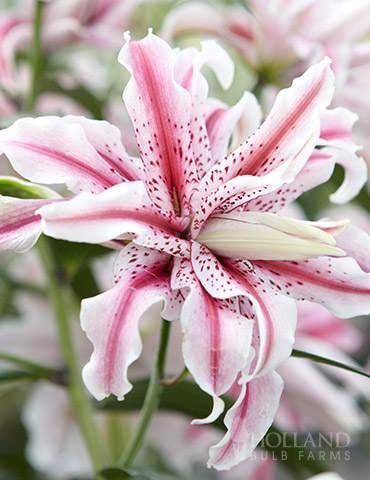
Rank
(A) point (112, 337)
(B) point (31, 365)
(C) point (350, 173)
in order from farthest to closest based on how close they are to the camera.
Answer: (B) point (31, 365) < (C) point (350, 173) < (A) point (112, 337)

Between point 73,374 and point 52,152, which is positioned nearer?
point 52,152

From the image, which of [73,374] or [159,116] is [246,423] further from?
[73,374]

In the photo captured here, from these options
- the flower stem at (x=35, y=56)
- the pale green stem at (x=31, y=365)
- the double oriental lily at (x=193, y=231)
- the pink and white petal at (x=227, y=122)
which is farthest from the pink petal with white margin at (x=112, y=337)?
the flower stem at (x=35, y=56)

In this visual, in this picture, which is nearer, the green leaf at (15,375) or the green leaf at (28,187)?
the green leaf at (28,187)

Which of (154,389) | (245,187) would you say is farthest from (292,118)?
(154,389)

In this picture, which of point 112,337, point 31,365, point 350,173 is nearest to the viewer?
point 112,337

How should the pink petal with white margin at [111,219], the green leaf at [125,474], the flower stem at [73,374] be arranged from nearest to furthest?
1. the pink petal with white margin at [111,219]
2. the green leaf at [125,474]
3. the flower stem at [73,374]

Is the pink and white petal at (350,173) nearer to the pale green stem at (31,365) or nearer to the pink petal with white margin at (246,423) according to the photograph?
the pink petal with white margin at (246,423)
